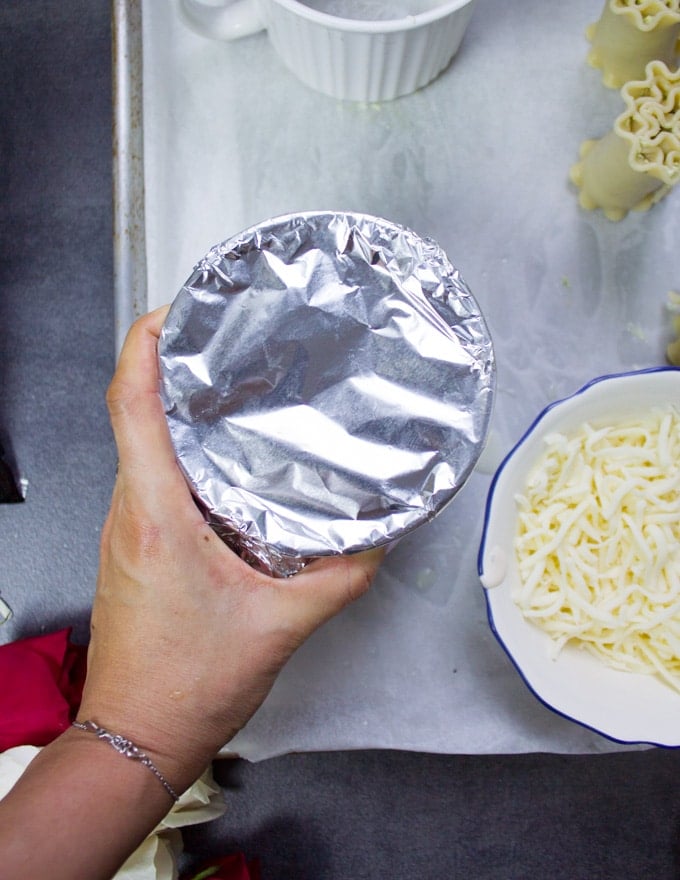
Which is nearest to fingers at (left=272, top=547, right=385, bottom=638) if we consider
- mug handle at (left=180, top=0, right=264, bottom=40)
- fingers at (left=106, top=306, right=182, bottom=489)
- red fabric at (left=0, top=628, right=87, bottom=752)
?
fingers at (left=106, top=306, right=182, bottom=489)

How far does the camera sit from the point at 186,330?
1.52 ft

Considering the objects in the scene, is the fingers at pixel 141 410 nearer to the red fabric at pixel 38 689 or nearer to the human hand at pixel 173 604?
the human hand at pixel 173 604

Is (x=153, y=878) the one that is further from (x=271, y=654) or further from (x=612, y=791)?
(x=612, y=791)

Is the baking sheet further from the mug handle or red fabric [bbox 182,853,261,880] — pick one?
red fabric [bbox 182,853,261,880]

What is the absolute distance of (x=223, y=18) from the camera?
2.09 ft

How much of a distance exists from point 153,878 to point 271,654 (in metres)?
0.31

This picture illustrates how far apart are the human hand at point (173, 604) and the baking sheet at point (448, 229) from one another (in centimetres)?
15

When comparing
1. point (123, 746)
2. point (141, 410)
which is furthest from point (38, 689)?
point (141, 410)

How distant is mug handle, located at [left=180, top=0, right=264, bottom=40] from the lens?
62 cm

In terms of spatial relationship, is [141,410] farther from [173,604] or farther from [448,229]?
[448,229]

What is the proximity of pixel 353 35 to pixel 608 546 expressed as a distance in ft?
1.46

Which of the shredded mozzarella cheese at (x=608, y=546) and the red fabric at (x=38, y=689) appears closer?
the shredded mozzarella cheese at (x=608, y=546)

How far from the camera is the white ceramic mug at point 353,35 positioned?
54 centimetres

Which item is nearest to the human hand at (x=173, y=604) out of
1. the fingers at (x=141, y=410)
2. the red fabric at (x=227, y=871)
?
the fingers at (x=141, y=410)
